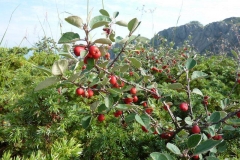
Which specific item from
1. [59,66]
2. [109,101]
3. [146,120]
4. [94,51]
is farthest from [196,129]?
[59,66]

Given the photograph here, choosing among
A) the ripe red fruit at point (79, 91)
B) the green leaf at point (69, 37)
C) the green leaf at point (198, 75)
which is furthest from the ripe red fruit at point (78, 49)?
the green leaf at point (198, 75)

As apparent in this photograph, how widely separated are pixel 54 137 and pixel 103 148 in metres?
0.41

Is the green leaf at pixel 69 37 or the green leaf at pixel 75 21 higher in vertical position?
the green leaf at pixel 75 21

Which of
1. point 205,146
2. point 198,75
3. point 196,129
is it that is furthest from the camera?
point 198,75

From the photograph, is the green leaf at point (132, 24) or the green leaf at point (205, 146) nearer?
the green leaf at point (205, 146)

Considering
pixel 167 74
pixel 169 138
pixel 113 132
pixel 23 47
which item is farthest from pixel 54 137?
pixel 23 47

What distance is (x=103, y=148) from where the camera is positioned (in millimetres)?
1760

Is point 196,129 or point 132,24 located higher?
point 132,24

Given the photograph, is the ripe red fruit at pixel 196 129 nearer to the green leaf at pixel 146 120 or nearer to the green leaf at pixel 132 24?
the green leaf at pixel 146 120

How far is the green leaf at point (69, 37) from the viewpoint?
4.08ft

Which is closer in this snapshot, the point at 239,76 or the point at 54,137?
the point at 54,137

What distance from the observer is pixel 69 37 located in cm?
125

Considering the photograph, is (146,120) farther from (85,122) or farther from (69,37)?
(69,37)

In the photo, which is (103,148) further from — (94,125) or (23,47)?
(23,47)
